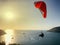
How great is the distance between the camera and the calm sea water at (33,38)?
226cm

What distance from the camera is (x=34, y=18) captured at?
2365 mm

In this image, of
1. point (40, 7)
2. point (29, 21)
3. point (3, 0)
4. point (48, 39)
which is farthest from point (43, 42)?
point (3, 0)

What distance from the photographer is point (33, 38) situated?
229 cm

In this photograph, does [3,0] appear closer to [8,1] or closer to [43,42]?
[8,1]

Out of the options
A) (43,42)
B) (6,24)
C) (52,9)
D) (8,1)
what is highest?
(8,1)

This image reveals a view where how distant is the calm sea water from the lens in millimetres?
2264

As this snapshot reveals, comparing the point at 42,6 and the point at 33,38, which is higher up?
the point at 42,6

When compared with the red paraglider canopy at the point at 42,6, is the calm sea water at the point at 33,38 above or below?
Answer: below

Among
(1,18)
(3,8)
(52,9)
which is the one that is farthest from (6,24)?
→ (52,9)

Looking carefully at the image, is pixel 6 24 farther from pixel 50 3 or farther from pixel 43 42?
pixel 50 3

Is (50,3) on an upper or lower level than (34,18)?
upper

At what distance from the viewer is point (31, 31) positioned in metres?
2.31

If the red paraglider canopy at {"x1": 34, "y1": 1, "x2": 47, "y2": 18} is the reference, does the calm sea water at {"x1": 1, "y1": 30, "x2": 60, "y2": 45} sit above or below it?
below

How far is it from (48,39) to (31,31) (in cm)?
32
